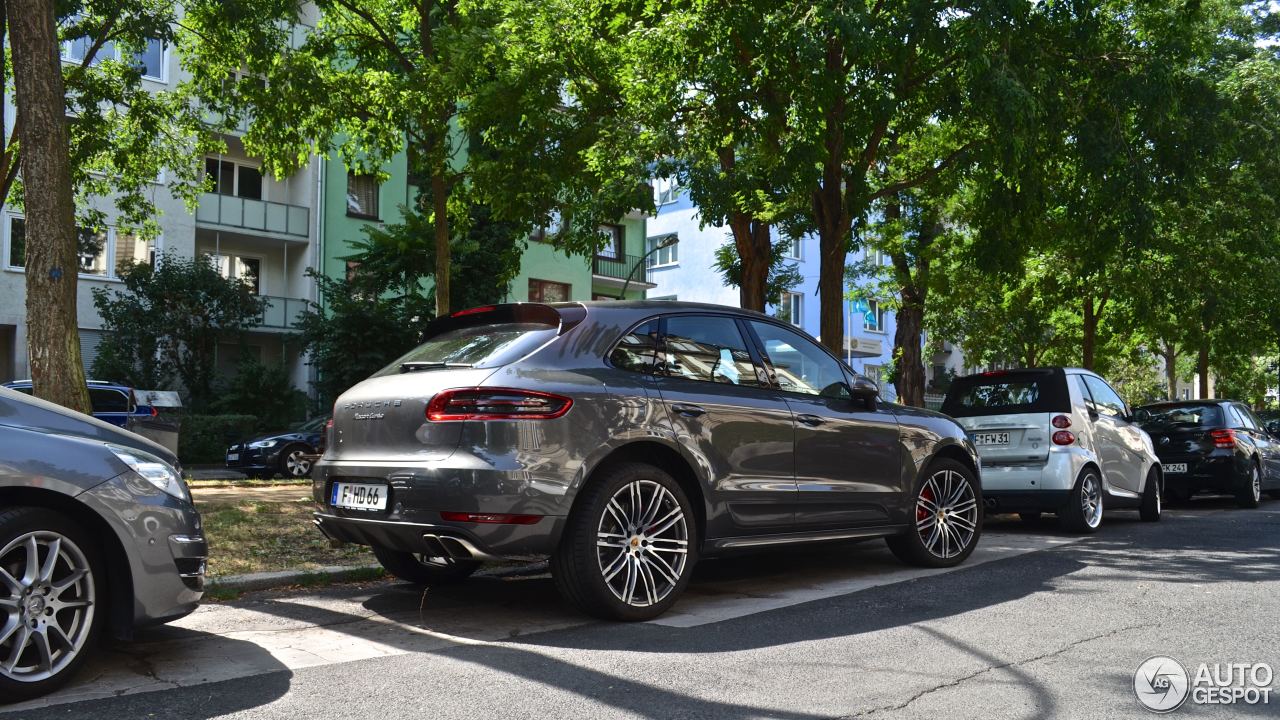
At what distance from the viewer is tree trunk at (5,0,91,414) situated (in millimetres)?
7363

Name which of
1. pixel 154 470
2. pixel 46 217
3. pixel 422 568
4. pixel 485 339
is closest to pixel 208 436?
pixel 46 217

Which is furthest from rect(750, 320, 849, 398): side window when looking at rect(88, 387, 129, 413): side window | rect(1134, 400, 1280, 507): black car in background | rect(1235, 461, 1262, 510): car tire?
rect(88, 387, 129, 413): side window

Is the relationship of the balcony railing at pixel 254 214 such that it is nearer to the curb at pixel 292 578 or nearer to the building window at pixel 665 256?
the building window at pixel 665 256

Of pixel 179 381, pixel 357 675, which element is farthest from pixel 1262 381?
pixel 357 675

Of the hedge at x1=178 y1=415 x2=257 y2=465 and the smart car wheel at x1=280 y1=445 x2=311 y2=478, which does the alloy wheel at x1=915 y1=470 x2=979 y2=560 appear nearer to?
the smart car wheel at x1=280 y1=445 x2=311 y2=478

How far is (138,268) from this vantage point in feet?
82.9

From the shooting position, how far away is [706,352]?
6277 mm

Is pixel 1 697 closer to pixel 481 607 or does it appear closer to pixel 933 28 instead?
pixel 481 607

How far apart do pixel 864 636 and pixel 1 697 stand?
3.77 m

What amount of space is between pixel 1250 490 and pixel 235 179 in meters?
26.9

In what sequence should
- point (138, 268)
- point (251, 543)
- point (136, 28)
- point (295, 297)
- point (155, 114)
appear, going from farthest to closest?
1. point (295, 297)
2. point (138, 268)
3. point (155, 114)
4. point (136, 28)
5. point (251, 543)

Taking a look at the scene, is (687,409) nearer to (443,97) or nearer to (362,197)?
(443,97)

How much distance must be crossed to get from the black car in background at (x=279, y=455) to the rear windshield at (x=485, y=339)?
14.8m

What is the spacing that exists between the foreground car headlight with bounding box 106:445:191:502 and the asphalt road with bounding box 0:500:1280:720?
2.53 feet
